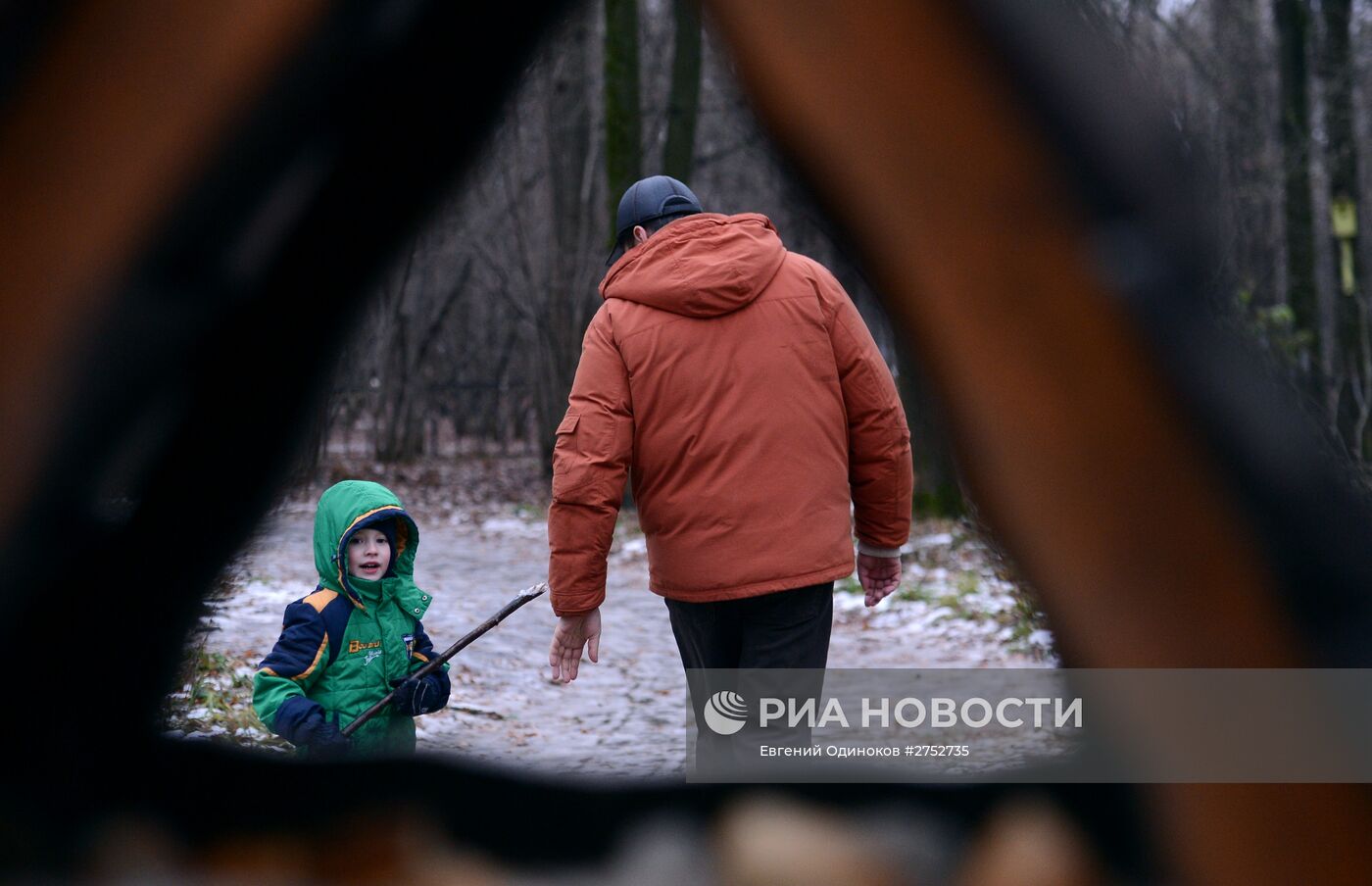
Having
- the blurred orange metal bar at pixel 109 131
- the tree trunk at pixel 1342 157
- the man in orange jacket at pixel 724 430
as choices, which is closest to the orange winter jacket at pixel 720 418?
the man in orange jacket at pixel 724 430

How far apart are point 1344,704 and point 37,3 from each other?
34cm

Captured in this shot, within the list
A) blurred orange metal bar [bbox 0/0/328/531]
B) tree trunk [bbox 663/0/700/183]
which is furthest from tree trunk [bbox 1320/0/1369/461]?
blurred orange metal bar [bbox 0/0/328/531]

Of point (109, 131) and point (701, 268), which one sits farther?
point (701, 268)

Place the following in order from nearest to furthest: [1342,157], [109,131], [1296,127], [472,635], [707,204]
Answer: [109,131] < [472,635] < [1296,127] < [1342,157] < [707,204]

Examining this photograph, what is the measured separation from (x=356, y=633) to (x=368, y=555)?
0.14m

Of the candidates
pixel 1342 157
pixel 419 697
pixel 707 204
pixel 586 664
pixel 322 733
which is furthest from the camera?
pixel 707 204

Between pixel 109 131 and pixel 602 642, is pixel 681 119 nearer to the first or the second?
pixel 602 642

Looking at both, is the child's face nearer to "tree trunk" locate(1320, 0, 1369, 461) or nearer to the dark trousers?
the dark trousers

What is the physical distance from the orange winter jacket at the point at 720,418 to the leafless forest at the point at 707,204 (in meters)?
0.35

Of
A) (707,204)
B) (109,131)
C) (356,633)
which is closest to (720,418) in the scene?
(356,633)

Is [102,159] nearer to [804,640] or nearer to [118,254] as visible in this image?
[118,254]

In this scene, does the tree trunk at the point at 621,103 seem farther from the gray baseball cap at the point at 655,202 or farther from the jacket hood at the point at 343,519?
the jacket hood at the point at 343,519

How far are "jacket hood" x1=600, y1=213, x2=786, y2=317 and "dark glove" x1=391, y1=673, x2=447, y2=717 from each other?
2.44 feet

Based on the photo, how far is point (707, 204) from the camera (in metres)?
13.8
